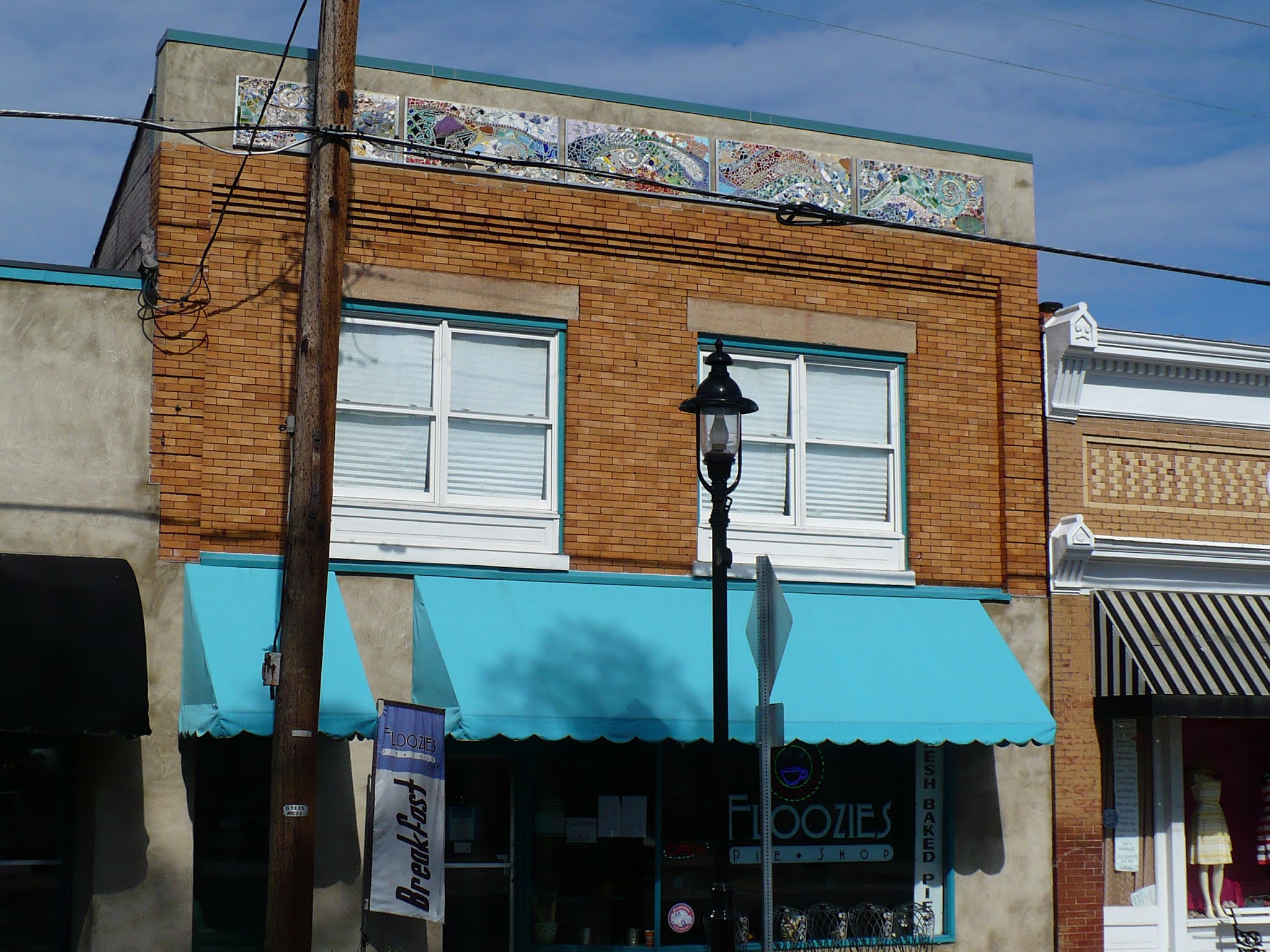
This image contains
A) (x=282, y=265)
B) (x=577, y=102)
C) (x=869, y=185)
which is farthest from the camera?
(x=869, y=185)

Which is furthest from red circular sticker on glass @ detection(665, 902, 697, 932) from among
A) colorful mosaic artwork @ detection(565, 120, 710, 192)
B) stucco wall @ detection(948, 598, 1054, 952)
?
colorful mosaic artwork @ detection(565, 120, 710, 192)

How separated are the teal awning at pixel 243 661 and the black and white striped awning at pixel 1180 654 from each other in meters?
7.41

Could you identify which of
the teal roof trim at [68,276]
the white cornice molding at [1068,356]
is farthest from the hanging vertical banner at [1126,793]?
the teal roof trim at [68,276]

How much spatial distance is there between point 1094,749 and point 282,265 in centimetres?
910

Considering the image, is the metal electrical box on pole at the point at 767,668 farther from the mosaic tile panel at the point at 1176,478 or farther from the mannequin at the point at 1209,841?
the mannequin at the point at 1209,841

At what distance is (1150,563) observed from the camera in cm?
1584

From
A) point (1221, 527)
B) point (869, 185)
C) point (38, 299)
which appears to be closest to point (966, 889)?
point (1221, 527)

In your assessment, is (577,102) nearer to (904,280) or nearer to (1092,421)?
(904,280)

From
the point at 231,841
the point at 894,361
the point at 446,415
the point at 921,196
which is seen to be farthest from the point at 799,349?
the point at 231,841

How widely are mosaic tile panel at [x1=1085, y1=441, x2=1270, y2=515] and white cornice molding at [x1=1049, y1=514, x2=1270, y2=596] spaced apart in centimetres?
41

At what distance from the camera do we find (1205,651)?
15.4m

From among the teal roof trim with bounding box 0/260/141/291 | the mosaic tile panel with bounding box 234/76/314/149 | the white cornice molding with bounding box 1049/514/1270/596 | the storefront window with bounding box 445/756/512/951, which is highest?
the mosaic tile panel with bounding box 234/76/314/149

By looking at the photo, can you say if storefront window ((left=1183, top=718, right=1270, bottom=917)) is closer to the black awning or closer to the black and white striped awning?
the black and white striped awning

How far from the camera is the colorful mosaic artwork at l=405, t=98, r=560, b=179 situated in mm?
13891
